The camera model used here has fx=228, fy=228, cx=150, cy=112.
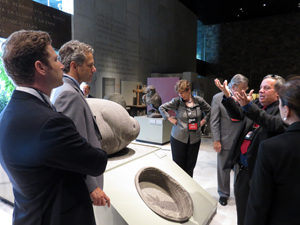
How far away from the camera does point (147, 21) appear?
8.60m

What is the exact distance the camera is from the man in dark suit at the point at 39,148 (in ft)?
2.91

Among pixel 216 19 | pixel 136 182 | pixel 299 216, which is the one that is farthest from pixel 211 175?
pixel 216 19

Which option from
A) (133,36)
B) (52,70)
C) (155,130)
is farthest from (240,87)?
(133,36)

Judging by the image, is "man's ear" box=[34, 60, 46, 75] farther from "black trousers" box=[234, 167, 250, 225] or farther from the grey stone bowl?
"black trousers" box=[234, 167, 250, 225]

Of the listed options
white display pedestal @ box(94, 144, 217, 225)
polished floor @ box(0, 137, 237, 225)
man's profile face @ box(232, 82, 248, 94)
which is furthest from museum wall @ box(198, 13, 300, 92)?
white display pedestal @ box(94, 144, 217, 225)

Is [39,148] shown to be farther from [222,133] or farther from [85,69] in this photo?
[222,133]

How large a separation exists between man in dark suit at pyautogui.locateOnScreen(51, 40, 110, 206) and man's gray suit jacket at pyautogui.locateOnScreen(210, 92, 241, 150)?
75.7 inches

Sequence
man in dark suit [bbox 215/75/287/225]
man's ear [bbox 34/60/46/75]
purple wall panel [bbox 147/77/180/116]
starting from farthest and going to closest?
1. purple wall panel [bbox 147/77/180/116]
2. man in dark suit [bbox 215/75/287/225]
3. man's ear [bbox 34/60/46/75]

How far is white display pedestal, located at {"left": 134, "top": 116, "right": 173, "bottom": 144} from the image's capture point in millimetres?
6258

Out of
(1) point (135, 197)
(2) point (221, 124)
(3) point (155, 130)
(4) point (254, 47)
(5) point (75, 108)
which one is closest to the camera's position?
(5) point (75, 108)

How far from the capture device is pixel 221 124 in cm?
308

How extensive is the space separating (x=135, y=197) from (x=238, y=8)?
11844mm

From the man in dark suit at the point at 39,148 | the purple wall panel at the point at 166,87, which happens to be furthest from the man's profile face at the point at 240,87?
the purple wall panel at the point at 166,87

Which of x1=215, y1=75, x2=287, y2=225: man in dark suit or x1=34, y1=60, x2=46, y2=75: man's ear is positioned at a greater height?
x1=34, y1=60, x2=46, y2=75: man's ear
